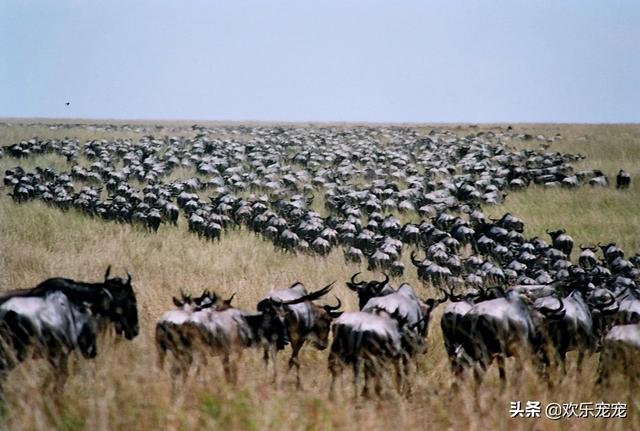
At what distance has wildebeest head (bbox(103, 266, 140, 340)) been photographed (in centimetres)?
675

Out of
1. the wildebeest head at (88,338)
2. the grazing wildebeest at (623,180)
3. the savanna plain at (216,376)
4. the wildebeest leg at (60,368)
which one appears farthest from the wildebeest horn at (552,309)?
the grazing wildebeest at (623,180)

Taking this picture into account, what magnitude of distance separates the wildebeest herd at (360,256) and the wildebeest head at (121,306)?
0.07 feet

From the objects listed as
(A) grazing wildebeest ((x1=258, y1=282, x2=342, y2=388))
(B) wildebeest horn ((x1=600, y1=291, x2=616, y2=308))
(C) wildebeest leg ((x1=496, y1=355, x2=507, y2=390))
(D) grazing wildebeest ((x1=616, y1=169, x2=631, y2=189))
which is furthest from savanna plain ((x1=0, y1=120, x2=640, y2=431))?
(D) grazing wildebeest ((x1=616, y1=169, x2=631, y2=189))

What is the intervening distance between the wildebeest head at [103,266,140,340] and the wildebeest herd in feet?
0.07

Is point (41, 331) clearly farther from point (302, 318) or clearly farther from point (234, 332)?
point (302, 318)

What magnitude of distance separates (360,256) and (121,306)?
9802 mm

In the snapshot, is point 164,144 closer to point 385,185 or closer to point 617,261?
point 385,185

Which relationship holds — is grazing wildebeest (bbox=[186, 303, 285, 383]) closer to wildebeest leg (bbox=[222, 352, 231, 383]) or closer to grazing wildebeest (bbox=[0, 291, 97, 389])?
wildebeest leg (bbox=[222, 352, 231, 383])

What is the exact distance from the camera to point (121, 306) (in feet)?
22.5

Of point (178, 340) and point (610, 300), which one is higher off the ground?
point (178, 340)

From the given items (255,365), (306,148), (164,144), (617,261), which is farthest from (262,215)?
(164,144)

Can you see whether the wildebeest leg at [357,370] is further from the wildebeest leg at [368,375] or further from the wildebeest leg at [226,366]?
the wildebeest leg at [226,366]

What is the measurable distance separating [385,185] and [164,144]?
62.1 ft

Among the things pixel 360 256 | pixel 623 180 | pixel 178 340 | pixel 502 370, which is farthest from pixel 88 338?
pixel 623 180
